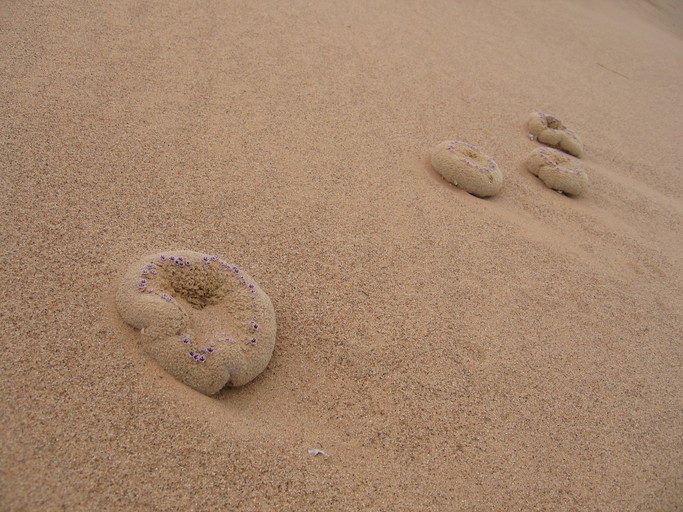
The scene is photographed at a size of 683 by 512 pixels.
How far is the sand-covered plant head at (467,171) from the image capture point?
11.9ft

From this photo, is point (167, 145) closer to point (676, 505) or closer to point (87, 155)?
point (87, 155)

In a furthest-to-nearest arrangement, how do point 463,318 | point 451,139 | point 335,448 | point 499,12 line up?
point 499,12 < point 451,139 < point 463,318 < point 335,448

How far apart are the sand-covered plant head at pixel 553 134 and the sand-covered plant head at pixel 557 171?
14.0 inches

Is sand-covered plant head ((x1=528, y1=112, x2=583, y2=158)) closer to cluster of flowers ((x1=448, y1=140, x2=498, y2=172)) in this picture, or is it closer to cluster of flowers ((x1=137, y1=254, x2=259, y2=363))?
cluster of flowers ((x1=448, y1=140, x2=498, y2=172))

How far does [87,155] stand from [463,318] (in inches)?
95.5

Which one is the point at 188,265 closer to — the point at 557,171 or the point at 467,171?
the point at 467,171

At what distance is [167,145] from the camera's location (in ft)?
10.2

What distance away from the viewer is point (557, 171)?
4.04m

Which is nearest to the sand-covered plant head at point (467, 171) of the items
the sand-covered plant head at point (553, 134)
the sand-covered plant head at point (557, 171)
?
the sand-covered plant head at point (557, 171)

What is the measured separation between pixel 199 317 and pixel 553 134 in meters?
3.91

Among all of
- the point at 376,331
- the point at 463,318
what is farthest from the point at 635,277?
the point at 376,331

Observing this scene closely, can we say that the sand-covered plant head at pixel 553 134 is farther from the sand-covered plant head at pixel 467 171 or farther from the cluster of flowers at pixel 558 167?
the sand-covered plant head at pixel 467 171

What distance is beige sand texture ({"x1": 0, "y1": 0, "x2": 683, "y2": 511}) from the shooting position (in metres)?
1.79

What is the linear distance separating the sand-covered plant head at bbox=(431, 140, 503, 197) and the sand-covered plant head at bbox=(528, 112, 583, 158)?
3.83 feet
